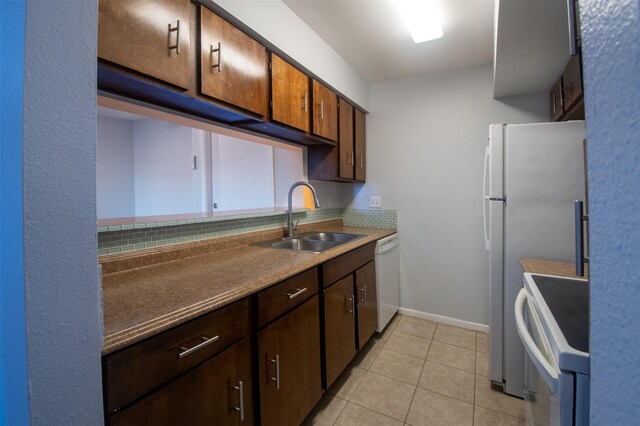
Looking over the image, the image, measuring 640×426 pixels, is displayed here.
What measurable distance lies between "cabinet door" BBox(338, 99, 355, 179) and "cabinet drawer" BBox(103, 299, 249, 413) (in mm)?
1742

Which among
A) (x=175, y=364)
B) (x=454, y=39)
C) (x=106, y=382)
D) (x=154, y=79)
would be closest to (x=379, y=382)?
(x=175, y=364)

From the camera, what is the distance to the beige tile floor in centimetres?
158

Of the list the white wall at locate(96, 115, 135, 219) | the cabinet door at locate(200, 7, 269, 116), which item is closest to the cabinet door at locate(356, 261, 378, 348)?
the cabinet door at locate(200, 7, 269, 116)

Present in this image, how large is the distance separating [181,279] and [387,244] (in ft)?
6.04

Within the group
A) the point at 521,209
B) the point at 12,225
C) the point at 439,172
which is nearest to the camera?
the point at 12,225

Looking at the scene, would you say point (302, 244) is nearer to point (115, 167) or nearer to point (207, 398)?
point (207, 398)

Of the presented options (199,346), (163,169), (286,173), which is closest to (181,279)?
(199,346)

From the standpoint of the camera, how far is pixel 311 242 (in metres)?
2.24

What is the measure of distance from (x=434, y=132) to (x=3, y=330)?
2.91 metres

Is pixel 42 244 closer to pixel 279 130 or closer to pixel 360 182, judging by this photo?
pixel 279 130

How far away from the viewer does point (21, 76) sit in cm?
49

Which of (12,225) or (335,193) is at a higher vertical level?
(335,193)

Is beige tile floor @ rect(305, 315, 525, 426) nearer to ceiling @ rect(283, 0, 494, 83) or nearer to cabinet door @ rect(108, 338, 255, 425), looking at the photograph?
cabinet door @ rect(108, 338, 255, 425)

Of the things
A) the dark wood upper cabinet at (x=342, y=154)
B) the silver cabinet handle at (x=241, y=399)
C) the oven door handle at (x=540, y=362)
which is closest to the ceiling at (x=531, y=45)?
the dark wood upper cabinet at (x=342, y=154)
